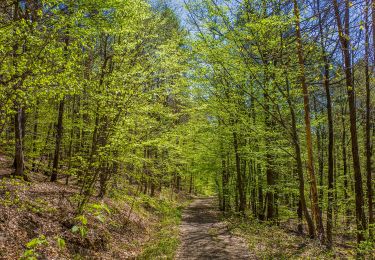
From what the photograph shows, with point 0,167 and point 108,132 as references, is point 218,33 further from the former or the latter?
point 0,167

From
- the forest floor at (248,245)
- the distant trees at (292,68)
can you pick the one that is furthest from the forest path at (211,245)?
the distant trees at (292,68)

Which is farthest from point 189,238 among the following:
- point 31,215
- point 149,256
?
point 31,215

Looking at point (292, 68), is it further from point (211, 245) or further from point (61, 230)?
point (61, 230)

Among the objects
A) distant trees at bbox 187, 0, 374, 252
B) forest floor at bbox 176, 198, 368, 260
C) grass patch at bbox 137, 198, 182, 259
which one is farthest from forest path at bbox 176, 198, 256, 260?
distant trees at bbox 187, 0, 374, 252

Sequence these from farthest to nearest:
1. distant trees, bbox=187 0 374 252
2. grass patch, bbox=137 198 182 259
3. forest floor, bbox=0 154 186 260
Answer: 1. grass patch, bbox=137 198 182 259
2. distant trees, bbox=187 0 374 252
3. forest floor, bbox=0 154 186 260

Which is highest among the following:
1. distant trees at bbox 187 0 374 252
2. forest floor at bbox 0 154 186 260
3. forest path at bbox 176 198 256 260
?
distant trees at bbox 187 0 374 252

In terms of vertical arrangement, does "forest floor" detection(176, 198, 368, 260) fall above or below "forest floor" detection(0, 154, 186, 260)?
below

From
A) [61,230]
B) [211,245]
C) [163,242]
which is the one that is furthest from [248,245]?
[61,230]

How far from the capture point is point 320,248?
392 inches

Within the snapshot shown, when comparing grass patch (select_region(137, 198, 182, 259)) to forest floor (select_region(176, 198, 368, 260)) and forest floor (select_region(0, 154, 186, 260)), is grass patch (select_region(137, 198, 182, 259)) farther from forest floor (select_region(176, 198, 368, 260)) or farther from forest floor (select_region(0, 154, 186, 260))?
forest floor (select_region(176, 198, 368, 260))

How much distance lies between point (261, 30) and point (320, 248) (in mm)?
7561

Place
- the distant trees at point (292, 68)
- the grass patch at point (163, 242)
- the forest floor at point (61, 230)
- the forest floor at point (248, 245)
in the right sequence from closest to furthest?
the forest floor at point (61, 230), the distant trees at point (292, 68), the forest floor at point (248, 245), the grass patch at point (163, 242)

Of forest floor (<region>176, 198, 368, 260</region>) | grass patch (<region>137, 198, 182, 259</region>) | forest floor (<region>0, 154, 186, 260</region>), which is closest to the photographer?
forest floor (<region>0, 154, 186, 260</region>)

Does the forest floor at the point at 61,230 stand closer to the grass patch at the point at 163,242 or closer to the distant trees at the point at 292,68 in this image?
the grass patch at the point at 163,242
